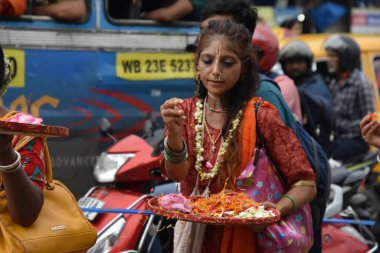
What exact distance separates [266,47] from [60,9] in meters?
1.66

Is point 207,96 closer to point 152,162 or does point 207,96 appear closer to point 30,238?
point 30,238

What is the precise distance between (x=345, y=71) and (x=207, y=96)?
522cm

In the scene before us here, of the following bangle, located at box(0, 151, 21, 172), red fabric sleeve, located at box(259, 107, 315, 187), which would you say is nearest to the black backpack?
red fabric sleeve, located at box(259, 107, 315, 187)

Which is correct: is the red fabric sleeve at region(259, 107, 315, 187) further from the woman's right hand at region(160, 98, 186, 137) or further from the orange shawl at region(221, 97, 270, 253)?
the woman's right hand at region(160, 98, 186, 137)

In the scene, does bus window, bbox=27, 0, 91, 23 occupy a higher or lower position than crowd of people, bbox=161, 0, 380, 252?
higher

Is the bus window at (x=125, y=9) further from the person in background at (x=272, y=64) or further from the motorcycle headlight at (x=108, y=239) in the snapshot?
the motorcycle headlight at (x=108, y=239)

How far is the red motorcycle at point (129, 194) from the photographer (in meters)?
5.73

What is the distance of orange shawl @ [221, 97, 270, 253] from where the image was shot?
392 cm

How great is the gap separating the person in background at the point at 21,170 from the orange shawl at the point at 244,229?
2.71ft

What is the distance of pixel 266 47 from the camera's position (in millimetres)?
5820

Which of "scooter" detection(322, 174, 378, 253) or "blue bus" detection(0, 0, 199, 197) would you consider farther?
"blue bus" detection(0, 0, 199, 197)

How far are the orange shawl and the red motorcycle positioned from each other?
65.5 inches

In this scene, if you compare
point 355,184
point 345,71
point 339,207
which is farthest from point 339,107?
point 339,207

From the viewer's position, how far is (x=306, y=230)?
407cm
